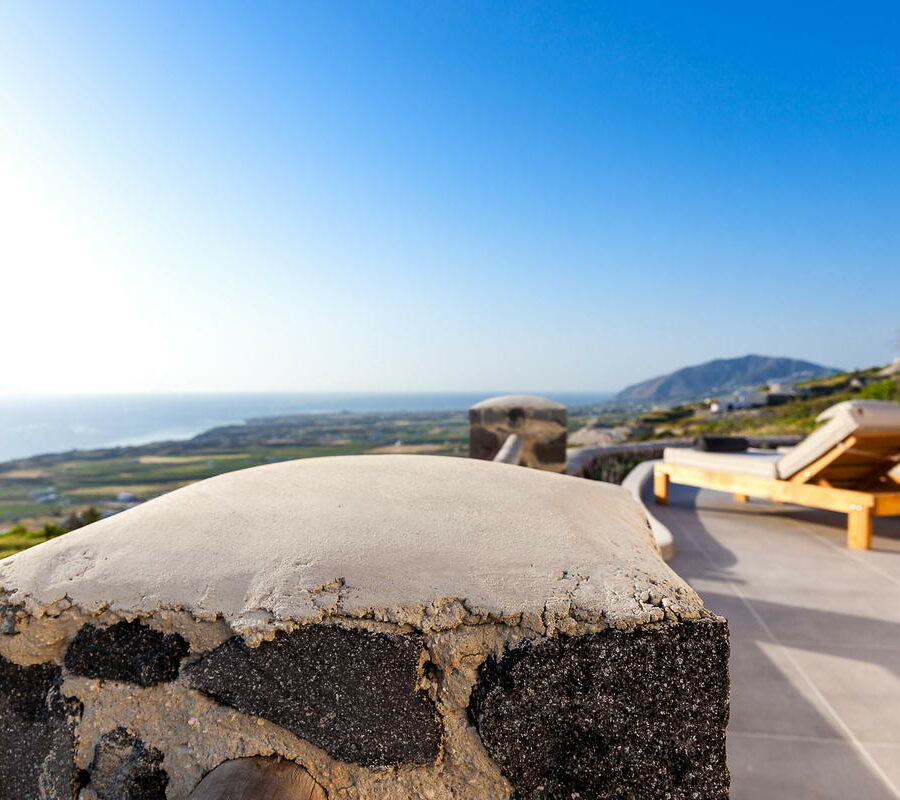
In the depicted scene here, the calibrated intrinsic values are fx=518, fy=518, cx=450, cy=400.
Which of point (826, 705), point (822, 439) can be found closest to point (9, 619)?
point (826, 705)

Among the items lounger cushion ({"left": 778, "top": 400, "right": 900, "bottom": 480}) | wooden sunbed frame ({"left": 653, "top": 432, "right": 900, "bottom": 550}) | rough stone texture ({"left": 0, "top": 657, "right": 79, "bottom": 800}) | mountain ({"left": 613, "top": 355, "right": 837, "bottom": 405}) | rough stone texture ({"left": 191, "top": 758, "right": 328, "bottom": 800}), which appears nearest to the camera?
rough stone texture ({"left": 191, "top": 758, "right": 328, "bottom": 800})

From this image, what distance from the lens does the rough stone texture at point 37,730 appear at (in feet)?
3.08

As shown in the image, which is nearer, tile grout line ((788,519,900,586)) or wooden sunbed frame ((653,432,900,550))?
tile grout line ((788,519,900,586))

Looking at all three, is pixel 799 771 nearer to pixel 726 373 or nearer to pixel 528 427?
pixel 528 427

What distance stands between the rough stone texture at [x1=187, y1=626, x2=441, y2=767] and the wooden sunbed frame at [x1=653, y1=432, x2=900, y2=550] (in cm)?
465

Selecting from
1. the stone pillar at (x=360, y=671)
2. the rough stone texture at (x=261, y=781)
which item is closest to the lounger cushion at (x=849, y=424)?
the stone pillar at (x=360, y=671)

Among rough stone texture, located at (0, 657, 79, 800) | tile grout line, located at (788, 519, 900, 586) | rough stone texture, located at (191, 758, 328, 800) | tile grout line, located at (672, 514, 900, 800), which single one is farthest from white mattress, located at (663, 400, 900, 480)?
rough stone texture, located at (0, 657, 79, 800)

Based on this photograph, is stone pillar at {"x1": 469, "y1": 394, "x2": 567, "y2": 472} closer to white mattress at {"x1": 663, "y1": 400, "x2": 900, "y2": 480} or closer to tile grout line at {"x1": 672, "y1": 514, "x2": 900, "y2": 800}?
white mattress at {"x1": 663, "y1": 400, "x2": 900, "y2": 480}

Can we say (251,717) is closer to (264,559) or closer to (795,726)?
(264,559)

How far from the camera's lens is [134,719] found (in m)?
0.93

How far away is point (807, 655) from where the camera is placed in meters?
2.54

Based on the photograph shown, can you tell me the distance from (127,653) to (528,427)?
4.20 meters

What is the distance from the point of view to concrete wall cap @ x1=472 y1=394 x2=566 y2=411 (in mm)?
4898

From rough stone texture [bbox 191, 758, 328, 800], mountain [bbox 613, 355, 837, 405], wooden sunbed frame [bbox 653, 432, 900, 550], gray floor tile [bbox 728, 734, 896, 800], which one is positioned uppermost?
mountain [bbox 613, 355, 837, 405]
